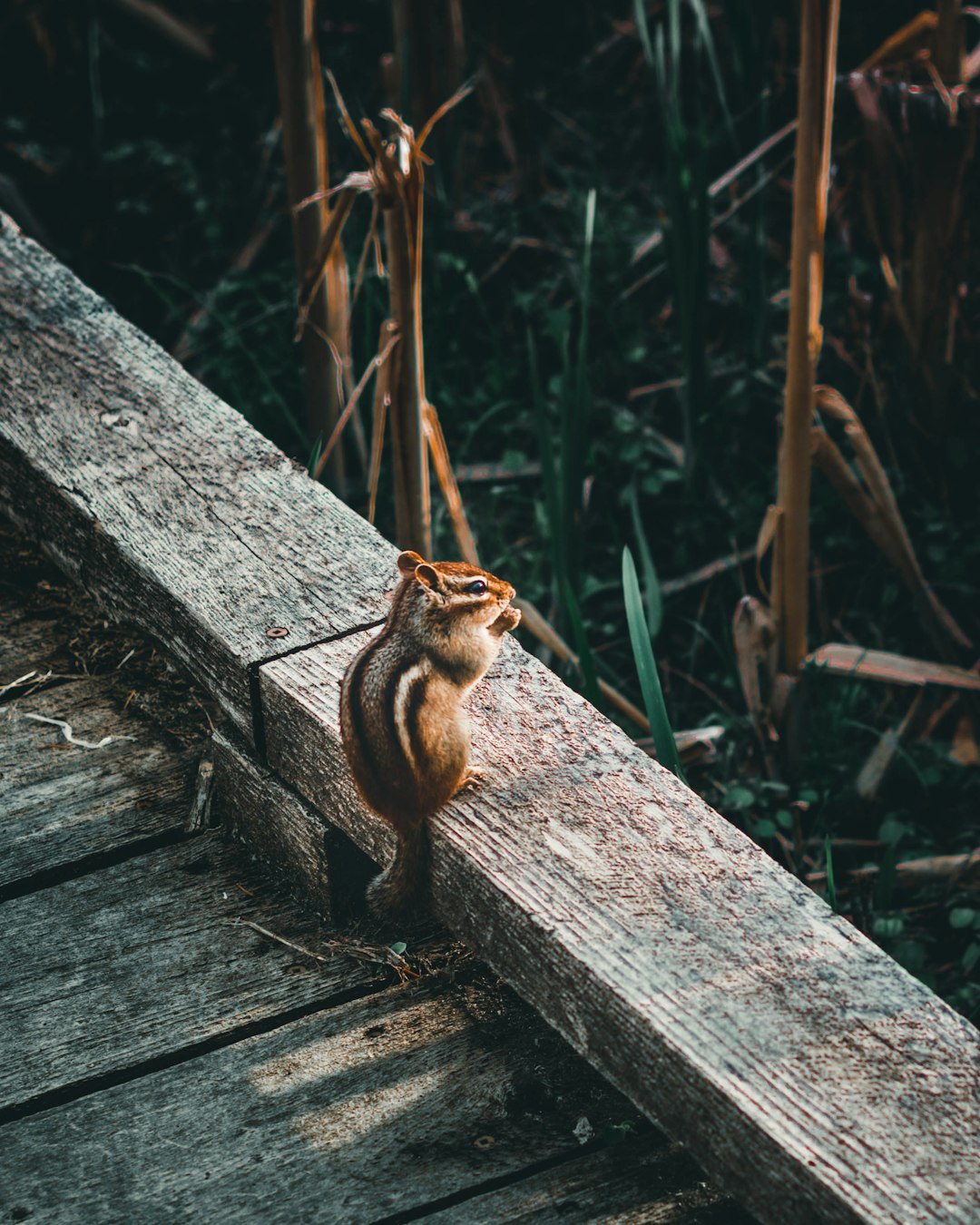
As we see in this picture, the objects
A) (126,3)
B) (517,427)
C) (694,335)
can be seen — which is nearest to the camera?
(694,335)

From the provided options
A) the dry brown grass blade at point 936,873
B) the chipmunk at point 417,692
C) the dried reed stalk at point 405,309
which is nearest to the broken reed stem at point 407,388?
the dried reed stalk at point 405,309

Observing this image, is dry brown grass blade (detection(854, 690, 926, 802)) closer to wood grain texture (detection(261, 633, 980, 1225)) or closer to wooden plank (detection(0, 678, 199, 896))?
wood grain texture (detection(261, 633, 980, 1225))

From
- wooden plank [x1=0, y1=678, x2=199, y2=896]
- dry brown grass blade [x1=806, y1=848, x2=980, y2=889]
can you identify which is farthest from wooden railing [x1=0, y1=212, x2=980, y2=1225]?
dry brown grass blade [x1=806, y1=848, x2=980, y2=889]

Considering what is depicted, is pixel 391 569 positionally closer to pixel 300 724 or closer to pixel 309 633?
pixel 309 633

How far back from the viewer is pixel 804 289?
7.88 ft

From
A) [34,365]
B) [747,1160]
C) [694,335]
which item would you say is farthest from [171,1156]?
[694,335]

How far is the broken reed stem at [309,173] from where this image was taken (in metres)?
2.75

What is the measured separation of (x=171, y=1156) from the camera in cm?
145

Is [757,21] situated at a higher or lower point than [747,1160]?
higher

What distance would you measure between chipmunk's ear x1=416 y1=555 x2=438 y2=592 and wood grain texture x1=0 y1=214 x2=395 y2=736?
0.30m

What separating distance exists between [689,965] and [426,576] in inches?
19.7

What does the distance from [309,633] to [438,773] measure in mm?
361

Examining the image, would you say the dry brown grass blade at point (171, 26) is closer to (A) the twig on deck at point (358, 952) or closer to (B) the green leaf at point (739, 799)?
(B) the green leaf at point (739, 799)

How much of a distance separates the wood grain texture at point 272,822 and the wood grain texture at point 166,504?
6cm
